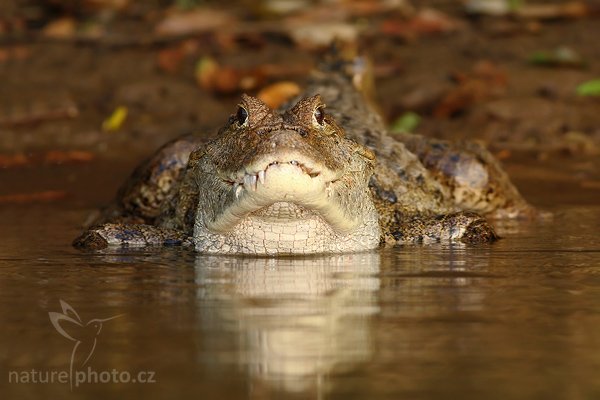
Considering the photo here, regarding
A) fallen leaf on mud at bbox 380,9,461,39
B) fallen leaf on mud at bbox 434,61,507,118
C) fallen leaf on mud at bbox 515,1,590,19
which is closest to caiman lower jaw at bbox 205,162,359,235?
fallen leaf on mud at bbox 434,61,507,118

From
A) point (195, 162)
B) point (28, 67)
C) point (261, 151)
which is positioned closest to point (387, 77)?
point (28, 67)

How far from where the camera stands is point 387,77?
14508mm

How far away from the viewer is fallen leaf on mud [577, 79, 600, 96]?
1314 centimetres

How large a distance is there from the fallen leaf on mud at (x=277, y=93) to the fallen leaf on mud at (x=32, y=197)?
8.91ft

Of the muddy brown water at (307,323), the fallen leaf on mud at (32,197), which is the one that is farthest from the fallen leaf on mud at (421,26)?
the muddy brown water at (307,323)

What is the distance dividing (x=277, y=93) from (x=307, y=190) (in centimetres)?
641

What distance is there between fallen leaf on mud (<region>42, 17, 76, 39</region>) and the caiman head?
345 inches

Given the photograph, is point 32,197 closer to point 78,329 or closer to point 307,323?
point 78,329

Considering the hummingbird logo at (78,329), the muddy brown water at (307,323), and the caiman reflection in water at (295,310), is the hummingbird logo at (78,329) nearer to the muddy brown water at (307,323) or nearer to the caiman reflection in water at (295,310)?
the muddy brown water at (307,323)

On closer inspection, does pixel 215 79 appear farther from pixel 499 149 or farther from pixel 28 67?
pixel 499 149

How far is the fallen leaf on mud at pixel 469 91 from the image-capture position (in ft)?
Answer: 43.9

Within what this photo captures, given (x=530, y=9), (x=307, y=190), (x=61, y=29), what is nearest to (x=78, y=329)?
(x=307, y=190)

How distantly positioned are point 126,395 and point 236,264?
3.03 m

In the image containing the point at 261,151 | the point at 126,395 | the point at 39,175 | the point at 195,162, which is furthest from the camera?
the point at 39,175
